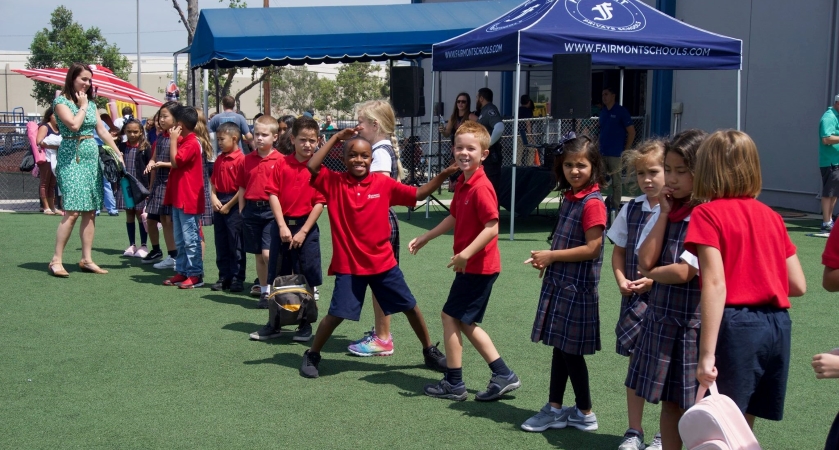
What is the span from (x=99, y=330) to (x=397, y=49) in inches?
423

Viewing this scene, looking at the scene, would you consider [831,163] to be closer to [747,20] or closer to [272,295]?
[747,20]

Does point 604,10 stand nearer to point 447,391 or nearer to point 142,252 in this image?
point 142,252

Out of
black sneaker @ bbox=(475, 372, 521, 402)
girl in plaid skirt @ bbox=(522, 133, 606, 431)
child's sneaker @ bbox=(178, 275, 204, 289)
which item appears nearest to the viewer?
girl in plaid skirt @ bbox=(522, 133, 606, 431)

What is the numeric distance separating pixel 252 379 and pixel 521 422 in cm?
170

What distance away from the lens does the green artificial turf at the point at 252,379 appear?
4.05 meters

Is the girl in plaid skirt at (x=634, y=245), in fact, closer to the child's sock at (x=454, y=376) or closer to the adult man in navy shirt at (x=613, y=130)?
the child's sock at (x=454, y=376)

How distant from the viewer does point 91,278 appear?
8.13 meters

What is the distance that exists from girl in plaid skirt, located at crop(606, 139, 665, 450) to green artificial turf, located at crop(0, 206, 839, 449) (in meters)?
0.24

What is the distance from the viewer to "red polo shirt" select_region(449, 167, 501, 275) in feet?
14.4

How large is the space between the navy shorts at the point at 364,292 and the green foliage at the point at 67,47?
47.6m

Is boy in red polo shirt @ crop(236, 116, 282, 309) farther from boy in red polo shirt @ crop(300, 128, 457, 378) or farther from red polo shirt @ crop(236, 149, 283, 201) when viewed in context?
boy in red polo shirt @ crop(300, 128, 457, 378)

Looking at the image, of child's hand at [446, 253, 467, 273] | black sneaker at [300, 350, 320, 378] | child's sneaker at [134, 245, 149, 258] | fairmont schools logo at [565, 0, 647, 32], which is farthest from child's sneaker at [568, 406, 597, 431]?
fairmont schools logo at [565, 0, 647, 32]

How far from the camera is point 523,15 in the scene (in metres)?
11.3

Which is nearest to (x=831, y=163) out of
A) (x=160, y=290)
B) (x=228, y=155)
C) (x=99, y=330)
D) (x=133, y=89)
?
(x=228, y=155)
